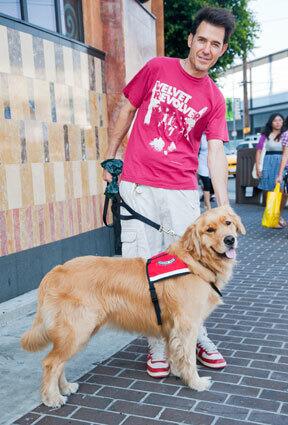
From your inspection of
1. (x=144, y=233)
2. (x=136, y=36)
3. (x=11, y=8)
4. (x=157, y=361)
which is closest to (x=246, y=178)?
(x=136, y=36)

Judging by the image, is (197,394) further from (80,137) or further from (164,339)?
(80,137)

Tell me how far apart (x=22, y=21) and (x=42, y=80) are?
0.69 metres

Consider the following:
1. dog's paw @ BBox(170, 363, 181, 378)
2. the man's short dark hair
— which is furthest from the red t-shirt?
dog's paw @ BBox(170, 363, 181, 378)

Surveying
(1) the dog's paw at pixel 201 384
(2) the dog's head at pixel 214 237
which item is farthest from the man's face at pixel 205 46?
(1) the dog's paw at pixel 201 384

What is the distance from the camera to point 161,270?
3484 mm

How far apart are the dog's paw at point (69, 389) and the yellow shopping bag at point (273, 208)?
630 centimetres

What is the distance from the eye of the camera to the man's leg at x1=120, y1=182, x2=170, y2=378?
3839 mm

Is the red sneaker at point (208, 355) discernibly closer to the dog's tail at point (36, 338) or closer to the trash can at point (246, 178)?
the dog's tail at point (36, 338)

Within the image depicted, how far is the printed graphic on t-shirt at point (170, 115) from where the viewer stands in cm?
370

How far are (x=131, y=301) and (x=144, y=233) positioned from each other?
0.64 m

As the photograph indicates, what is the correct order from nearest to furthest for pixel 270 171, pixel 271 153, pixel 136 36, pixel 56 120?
pixel 56 120 → pixel 136 36 → pixel 270 171 → pixel 271 153

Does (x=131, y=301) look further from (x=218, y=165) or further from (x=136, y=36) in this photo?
(x=136, y=36)

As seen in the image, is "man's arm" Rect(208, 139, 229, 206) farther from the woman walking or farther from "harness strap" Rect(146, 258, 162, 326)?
the woman walking

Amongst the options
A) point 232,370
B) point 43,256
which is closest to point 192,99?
point 232,370
